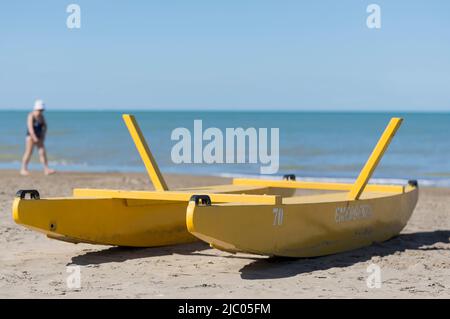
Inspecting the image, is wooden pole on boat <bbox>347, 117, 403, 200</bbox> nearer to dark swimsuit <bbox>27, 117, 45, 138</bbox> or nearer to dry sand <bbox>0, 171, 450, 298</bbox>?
dry sand <bbox>0, 171, 450, 298</bbox>

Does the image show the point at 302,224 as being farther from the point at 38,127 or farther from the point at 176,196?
the point at 38,127

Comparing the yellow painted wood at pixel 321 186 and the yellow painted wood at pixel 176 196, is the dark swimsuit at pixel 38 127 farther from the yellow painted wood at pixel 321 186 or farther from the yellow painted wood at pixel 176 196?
the yellow painted wood at pixel 176 196

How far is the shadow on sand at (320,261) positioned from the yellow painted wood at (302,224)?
0.08 metres

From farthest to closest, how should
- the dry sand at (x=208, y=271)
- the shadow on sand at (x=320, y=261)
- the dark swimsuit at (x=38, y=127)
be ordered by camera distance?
the dark swimsuit at (x=38, y=127)
the shadow on sand at (x=320, y=261)
the dry sand at (x=208, y=271)

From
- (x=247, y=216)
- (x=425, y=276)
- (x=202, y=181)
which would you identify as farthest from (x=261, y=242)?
(x=202, y=181)

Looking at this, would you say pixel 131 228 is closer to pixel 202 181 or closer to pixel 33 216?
pixel 33 216

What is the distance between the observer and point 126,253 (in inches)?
271

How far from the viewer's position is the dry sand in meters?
5.39

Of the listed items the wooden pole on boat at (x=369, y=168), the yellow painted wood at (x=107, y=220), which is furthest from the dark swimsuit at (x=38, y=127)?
the wooden pole on boat at (x=369, y=168)

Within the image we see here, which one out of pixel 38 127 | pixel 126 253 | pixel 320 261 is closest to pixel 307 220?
pixel 320 261

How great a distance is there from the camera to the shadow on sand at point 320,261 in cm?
604

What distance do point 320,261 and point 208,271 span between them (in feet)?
3.14

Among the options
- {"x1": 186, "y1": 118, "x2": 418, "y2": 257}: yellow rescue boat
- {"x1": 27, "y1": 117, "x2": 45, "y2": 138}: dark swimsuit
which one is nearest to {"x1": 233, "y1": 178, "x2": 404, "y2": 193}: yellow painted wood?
{"x1": 186, "y1": 118, "x2": 418, "y2": 257}: yellow rescue boat
